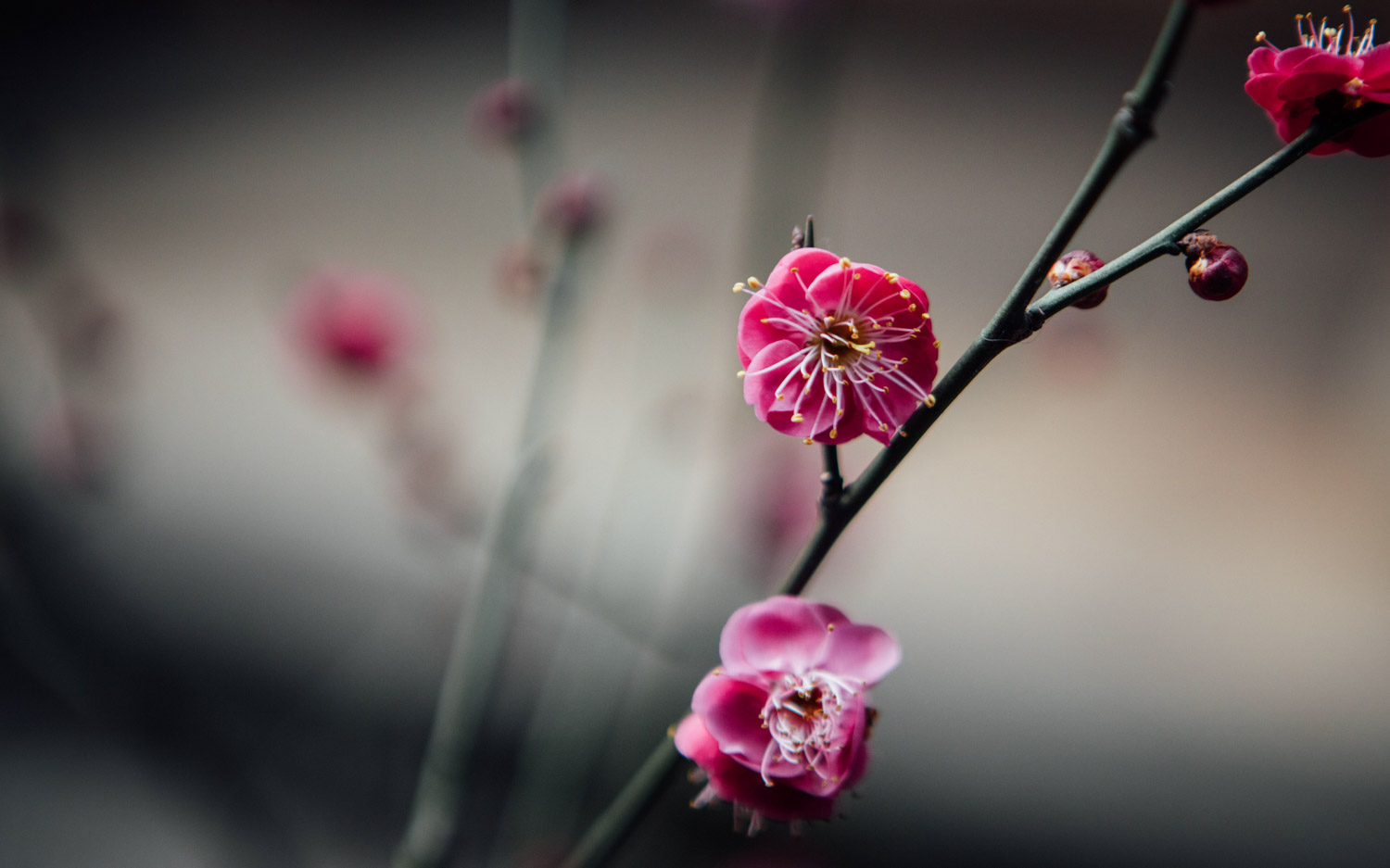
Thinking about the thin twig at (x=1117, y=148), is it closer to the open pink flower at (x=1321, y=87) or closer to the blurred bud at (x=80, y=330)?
the open pink flower at (x=1321, y=87)

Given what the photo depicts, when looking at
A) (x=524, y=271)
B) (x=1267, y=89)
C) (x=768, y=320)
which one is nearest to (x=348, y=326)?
(x=524, y=271)

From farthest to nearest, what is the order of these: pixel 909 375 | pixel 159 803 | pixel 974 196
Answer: pixel 974 196, pixel 159 803, pixel 909 375

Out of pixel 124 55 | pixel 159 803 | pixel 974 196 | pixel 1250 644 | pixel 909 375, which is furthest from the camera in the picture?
pixel 124 55

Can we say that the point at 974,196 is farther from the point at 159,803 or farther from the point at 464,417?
the point at 159,803

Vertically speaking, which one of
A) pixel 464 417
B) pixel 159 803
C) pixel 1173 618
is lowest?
pixel 159 803

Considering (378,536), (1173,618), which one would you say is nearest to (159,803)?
(378,536)

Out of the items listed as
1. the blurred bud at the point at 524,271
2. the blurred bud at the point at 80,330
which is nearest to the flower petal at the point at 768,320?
the blurred bud at the point at 524,271
